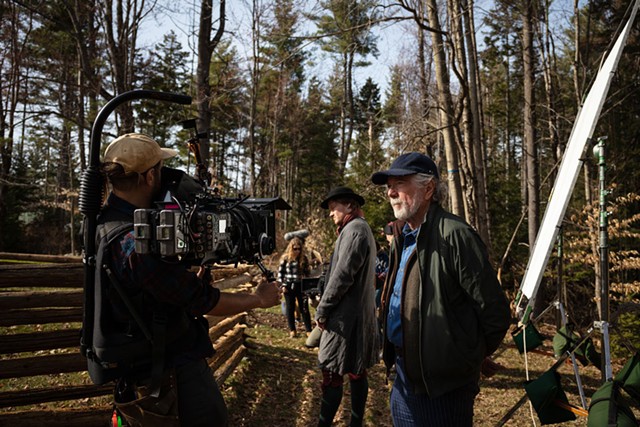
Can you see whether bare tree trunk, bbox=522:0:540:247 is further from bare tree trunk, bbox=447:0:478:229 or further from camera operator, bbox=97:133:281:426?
camera operator, bbox=97:133:281:426

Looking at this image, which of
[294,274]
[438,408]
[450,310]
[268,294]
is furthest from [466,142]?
[268,294]

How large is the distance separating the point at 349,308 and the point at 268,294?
1680 mm

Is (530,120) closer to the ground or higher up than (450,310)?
higher up

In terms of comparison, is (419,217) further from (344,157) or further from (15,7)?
(344,157)

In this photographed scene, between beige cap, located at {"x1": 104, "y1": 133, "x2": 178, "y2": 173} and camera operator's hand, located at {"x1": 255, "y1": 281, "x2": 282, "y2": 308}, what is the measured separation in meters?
0.88

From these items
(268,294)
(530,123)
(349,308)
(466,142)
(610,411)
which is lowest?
(610,411)

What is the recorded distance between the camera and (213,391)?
230 centimetres

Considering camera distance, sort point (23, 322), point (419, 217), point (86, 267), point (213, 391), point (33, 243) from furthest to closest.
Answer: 1. point (33, 243)
2. point (23, 322)
3. point (419, 217)
4. point (213, 391)
5. point (86, 267)

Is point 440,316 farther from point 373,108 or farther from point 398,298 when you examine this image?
point 373,108

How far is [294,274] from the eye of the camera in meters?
8.80

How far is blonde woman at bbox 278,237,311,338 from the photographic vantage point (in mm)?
8664

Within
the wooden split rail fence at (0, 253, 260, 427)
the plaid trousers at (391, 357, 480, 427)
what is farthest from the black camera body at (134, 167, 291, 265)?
the wooden split rail fence at (0, 253, 260, 427)

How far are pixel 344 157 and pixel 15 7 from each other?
16.7 m

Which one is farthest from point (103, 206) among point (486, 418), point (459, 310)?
point (486, 418)
